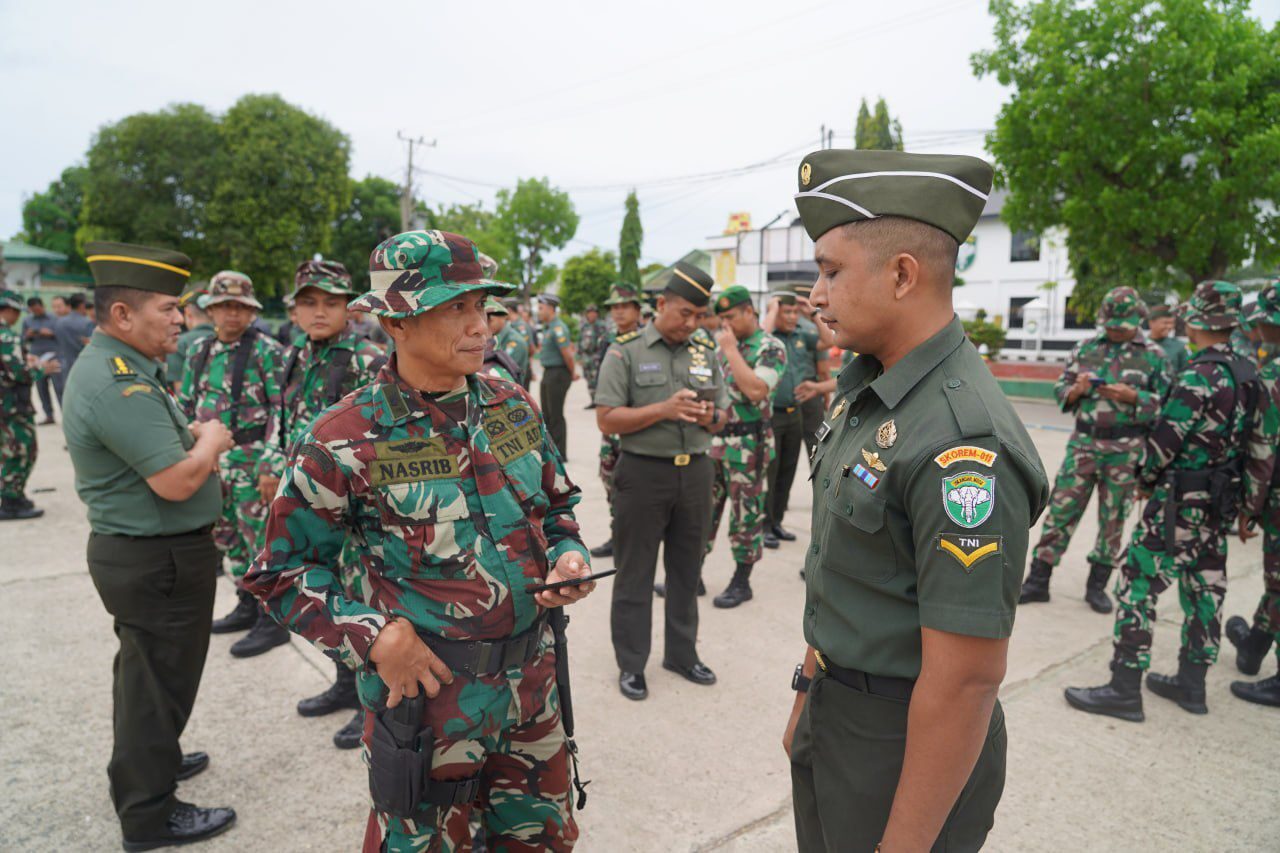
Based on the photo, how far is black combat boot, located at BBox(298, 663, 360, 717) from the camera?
12.0ft

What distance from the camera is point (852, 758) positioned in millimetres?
1519

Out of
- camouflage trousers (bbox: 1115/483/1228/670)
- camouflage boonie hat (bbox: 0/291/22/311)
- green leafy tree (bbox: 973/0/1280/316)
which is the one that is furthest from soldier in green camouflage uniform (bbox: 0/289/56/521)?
green leafy tree (bbox: 973/0/1280/316)

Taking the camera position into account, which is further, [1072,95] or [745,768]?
[1072,95]

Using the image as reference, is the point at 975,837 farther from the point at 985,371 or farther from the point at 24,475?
the point at 24,475

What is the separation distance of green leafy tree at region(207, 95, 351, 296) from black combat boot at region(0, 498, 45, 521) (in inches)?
1156

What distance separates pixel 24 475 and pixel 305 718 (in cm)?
564

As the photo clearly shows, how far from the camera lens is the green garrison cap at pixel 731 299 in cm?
546

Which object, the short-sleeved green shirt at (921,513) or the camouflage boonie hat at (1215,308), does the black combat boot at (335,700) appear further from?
the camouflage boonie hat at (1215,308)

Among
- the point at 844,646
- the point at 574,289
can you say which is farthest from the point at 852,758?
the point at 574,289

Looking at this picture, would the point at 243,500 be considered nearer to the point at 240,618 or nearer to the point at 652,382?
the point at 240,618

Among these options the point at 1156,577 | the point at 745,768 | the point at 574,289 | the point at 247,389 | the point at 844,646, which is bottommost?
the point at 745,768

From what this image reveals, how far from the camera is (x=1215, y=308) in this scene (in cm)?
374

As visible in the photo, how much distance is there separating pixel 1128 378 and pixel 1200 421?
1651 mm

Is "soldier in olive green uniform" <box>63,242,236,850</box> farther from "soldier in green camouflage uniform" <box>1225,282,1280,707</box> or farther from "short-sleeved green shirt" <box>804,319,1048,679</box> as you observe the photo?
"soldier in green camouflage uniform" <box>1225,282,1280,707</box>
